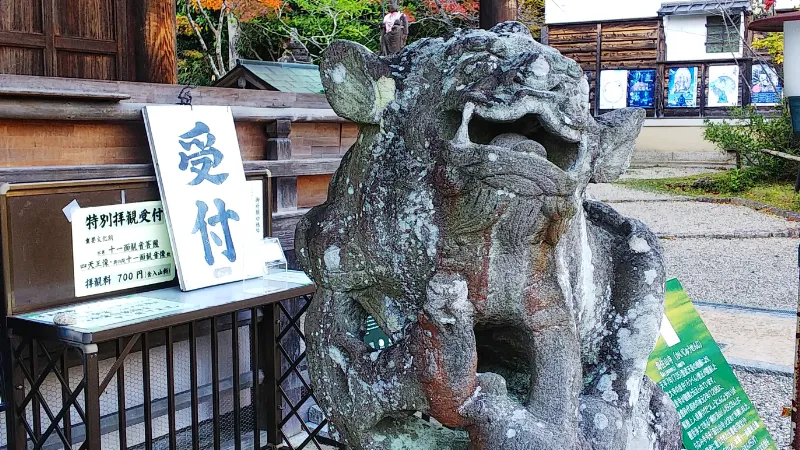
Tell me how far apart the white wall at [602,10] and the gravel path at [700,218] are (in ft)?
28.5

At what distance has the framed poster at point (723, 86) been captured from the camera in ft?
65.0

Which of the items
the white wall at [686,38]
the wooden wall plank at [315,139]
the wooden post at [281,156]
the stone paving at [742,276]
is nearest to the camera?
the wooden post at [281,156]

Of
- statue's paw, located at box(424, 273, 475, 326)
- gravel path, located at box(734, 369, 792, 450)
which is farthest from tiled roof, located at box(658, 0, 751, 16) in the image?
statue's paw, located at box(424, 273, 475, 326)

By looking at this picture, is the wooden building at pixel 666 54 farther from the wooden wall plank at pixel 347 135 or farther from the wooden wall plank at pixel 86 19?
the wooden wall plank at pixel 347 135

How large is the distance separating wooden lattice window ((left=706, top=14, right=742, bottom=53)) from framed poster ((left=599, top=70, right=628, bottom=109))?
2.25 meters

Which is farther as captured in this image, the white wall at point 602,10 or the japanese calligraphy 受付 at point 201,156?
the white wall at point 602,10

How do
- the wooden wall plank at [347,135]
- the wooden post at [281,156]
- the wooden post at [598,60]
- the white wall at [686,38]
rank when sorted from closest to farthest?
the wooden post at [281,156] → the wooden wall plank at [347,135] → the white wall at [686,38] → the wooden post at [598,60]

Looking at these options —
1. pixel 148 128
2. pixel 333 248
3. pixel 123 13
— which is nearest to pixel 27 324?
pixel 148 128

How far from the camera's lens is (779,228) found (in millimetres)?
11305

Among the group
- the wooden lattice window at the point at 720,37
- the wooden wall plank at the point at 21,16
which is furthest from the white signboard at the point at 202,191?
the wooden lattice window at the point at 720,37

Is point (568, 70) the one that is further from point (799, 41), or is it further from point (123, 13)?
point (123, 13)

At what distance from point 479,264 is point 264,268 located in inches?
105

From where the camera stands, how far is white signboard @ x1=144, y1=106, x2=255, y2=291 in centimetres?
377

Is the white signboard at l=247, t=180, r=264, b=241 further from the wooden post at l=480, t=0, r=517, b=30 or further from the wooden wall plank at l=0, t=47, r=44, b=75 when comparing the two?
the wooden wall plank at l=0, t=47, r=44, b=75
